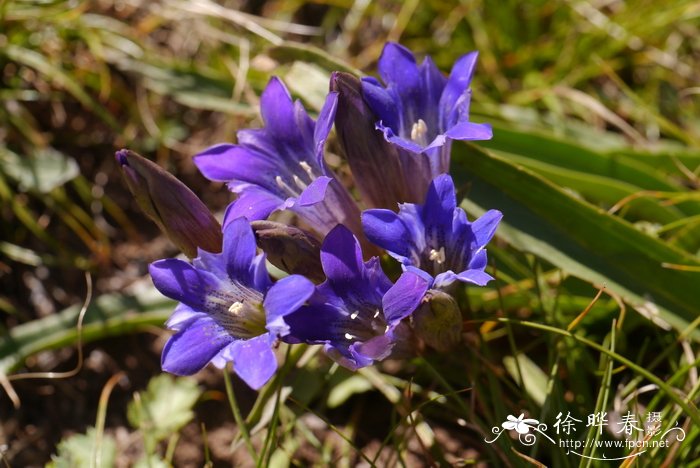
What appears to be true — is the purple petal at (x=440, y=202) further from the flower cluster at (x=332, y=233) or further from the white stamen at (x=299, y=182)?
the white stamen at (x=299, y=182)

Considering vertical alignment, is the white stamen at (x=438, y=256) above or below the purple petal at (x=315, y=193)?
below

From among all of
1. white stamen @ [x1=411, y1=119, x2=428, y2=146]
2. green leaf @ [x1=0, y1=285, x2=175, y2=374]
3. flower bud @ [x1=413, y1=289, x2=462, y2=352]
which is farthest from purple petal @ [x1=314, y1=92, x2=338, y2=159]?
green leaf @ [x1=0, y1=285, x2=175, y2=374]

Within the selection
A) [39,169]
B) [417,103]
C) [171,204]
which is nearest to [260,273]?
[171,204]

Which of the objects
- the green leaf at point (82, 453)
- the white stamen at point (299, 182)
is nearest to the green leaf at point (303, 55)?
the white stamen at point (299, 182)

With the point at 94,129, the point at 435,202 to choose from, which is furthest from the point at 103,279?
the point at 435,202

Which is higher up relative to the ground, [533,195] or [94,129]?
[533,195]

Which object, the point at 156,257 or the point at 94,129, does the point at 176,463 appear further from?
the point at 94,129
